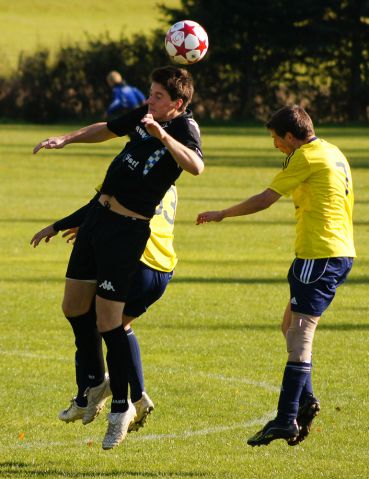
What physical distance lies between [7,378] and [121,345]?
97.0 inches

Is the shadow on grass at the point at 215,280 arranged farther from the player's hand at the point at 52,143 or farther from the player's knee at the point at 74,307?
the player's hand at the point at 52,143

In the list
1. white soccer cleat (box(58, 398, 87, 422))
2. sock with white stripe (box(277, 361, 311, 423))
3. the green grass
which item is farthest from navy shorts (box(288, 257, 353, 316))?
the green grass

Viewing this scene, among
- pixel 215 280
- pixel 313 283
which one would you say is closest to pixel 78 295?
pixel 313 283

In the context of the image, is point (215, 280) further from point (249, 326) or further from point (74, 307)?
point (74, 307)

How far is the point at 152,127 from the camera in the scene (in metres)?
7.20

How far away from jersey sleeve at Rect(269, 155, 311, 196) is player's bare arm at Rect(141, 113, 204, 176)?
0.57 m

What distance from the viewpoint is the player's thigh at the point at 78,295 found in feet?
26.7

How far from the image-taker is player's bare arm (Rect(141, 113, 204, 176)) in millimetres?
7215

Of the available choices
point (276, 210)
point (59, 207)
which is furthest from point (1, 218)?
point (276, 210)

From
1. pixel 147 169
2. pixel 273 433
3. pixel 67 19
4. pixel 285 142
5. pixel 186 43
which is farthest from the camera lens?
pixel 67 19

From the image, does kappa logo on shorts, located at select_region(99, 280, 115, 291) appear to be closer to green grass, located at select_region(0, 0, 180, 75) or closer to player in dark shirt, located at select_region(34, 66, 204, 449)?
player in dark shirt, located at select_region(34, 66, 204, 449)

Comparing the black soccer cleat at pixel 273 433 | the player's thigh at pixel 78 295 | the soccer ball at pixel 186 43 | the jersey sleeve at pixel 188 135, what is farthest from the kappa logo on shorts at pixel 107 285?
the soccer ball at pixel 186 43

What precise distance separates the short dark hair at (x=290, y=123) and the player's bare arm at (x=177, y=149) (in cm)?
65

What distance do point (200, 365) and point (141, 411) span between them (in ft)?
8.89
